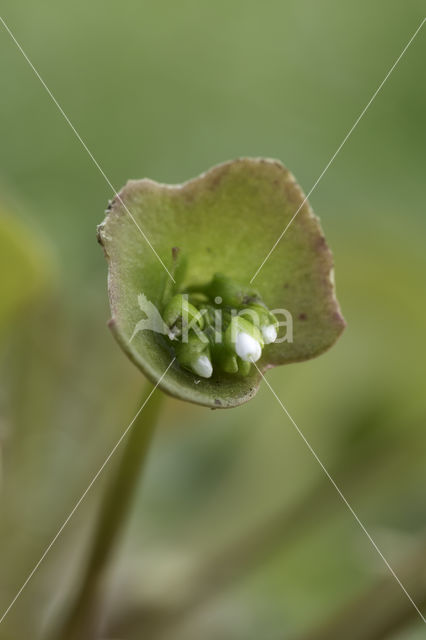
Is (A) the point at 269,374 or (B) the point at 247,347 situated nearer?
(B) the point at 247,347

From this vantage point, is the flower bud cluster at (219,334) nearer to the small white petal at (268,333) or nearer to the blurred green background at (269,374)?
the small white petal at (268,333)

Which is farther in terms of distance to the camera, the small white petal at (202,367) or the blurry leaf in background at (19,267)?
the blurry leaf in background at (19,267)

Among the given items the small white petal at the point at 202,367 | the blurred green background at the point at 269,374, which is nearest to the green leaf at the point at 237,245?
the small white petal at the point at 202,367

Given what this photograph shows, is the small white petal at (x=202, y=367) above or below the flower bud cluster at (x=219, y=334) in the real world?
below

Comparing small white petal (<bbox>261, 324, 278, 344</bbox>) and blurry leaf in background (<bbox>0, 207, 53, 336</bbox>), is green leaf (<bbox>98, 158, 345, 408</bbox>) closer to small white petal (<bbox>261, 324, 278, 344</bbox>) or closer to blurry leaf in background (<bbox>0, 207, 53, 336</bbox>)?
small white petal (<bbox>261, 324, 278, 344</bbox>)

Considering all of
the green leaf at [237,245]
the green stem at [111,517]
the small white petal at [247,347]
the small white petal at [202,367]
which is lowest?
the green stem at [111,517]

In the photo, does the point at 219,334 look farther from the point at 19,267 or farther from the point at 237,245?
the point at 19,267

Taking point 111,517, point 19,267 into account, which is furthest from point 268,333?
point 19,267
